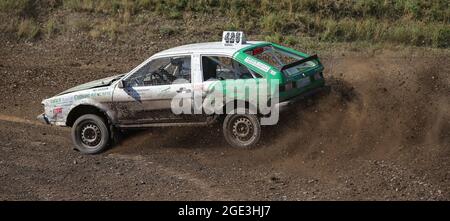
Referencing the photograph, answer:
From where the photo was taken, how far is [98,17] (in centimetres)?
1848

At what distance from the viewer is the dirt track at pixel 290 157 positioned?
8078mm

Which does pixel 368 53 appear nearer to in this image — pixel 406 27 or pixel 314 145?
pixel 406 27

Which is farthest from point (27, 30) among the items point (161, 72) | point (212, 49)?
point (212, 49)

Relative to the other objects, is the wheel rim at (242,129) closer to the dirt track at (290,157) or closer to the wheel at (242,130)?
the wheel at (242,130)

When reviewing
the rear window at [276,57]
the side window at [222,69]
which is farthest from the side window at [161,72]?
the rear window at [276,57]

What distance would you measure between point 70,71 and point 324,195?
8.95 metres

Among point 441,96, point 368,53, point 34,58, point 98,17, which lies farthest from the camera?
point 98,17

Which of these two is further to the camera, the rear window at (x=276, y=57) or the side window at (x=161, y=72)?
the side window at (x=161, y=72)

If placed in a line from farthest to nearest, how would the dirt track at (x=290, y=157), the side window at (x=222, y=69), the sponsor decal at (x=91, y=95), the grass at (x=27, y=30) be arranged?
the grass at (x=27, y=30), the sponsor decal at (x=91, y=95), the side window at (x=222, y=69), the dirt track at (x=290, y=157)

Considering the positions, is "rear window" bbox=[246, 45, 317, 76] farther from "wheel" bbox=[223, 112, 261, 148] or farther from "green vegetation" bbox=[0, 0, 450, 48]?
"green vegetation" bbox=[0, 0, 450, 48]

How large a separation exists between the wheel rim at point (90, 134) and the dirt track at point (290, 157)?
26cm

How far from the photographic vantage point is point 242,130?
9.20 metres

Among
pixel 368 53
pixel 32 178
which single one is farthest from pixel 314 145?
pixel 368 53

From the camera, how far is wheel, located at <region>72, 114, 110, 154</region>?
9.84 metres
